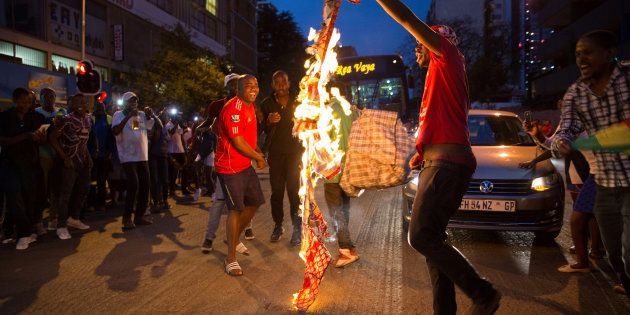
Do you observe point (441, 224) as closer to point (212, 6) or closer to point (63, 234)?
point (63, 234)

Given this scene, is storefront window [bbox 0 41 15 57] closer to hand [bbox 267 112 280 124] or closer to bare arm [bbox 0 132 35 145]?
bare arm [bbox 0 132 35 145]

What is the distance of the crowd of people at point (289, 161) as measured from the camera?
122 inches

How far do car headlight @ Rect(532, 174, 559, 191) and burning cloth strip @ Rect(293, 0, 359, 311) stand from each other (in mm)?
3211

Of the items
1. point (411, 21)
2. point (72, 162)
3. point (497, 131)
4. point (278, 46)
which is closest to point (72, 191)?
point (72, 162)

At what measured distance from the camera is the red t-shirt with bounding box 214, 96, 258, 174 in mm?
5016

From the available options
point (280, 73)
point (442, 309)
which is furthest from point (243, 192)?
point (442, 309)

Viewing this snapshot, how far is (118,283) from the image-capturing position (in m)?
4.69

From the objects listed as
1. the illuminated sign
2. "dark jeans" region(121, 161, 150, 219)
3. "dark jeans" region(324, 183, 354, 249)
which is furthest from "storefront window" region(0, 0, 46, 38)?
"dark jeans" region(324, 183, 354, 249)

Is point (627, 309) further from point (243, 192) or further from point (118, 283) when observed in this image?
point (118, 283)

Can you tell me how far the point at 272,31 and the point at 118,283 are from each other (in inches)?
2309

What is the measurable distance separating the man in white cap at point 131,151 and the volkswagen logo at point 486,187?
4729mm

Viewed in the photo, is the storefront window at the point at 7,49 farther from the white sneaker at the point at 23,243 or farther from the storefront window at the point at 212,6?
the storefront window at the point at 212,6

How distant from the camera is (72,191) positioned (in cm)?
740

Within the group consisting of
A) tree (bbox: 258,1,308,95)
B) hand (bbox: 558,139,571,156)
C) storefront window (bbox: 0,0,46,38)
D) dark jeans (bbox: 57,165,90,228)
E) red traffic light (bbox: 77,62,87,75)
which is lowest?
dark jeans (bbox: 57,165,90,228)
